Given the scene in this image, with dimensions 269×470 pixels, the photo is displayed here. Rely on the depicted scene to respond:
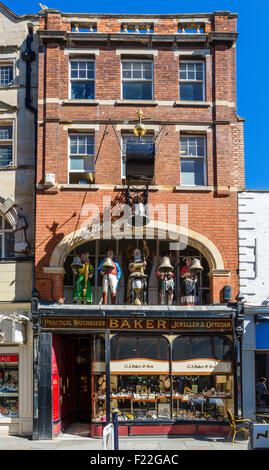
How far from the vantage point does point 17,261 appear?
61.7 feet

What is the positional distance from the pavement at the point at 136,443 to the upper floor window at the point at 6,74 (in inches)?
441

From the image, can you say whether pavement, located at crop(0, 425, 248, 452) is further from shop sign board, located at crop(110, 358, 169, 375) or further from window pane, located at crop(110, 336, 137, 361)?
window pane, located at crop(110, 336, 137, 361)

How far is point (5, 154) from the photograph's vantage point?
19703mm

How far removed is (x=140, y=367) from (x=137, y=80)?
352 inches

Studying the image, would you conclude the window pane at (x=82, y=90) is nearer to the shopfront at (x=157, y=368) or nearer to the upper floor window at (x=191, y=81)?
the upper floor window at (x=191, y=81)

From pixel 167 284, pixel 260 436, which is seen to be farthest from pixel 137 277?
pixel 260 436

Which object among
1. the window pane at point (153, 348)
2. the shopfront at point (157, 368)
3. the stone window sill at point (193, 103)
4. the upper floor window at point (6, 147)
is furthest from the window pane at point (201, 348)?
the upper floor window at point (6, 147)

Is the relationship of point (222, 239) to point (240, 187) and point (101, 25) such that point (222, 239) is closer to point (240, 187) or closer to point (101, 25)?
point (240, 187)

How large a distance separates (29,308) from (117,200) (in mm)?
4221

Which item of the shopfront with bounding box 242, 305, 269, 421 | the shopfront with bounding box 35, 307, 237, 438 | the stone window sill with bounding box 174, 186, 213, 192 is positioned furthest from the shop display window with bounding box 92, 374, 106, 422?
the stone window sill with bounding box 174, 186, 213, 192

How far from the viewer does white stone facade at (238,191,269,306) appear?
18406 mm

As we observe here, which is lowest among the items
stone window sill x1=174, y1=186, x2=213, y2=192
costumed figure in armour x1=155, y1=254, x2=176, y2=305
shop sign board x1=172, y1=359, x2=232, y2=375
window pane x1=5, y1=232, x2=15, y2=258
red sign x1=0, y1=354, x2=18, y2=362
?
shop sign board x1=172, y1=359, x2=232, y2=375

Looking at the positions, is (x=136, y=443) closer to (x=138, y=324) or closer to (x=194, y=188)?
(x=138, y=324)

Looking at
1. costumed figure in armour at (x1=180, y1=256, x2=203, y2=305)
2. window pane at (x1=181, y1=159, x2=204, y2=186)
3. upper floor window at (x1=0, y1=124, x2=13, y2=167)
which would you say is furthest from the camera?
upper floor window at (x1=0, y1=124, x2=13, y2=167)
